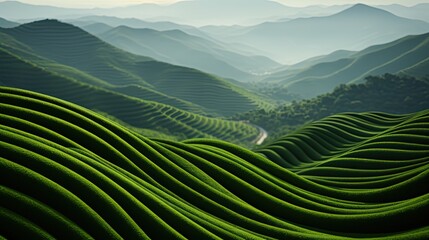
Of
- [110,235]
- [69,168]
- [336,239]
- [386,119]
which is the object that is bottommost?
[386,119]

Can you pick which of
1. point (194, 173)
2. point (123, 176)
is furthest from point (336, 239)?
point (123, 176)

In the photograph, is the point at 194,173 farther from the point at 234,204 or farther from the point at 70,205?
the point at 70,205

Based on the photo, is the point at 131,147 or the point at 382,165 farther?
the point at 382,165

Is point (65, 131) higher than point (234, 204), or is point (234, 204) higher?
point (65, 131)

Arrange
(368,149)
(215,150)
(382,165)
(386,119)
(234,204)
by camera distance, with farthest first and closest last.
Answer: (386,119) → (368,149) → (382,165) → (215,150) → (234,204)

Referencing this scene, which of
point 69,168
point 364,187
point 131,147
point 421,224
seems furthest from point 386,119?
point 69,168

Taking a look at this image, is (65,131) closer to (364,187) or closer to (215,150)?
(215,150)

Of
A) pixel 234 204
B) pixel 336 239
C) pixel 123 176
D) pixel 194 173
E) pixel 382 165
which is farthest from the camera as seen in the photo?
pixel 382 165
